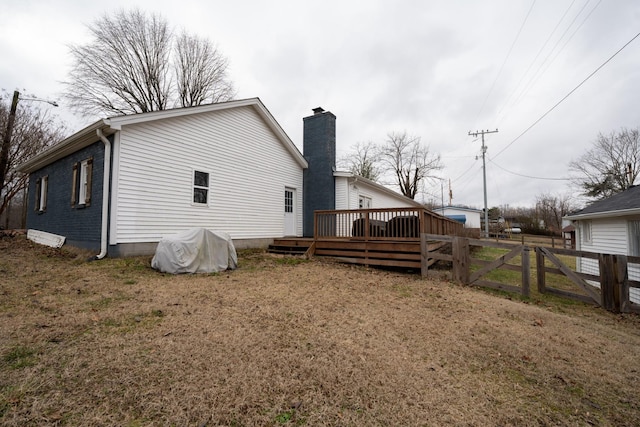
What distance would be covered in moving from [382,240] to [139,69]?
20267mm

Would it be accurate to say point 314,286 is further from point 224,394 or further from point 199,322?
point 224,394

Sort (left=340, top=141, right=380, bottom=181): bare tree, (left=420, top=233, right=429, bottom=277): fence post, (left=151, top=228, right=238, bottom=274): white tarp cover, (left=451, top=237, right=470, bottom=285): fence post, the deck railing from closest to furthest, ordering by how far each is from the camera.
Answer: (left=151, top=228, right=238, bottom=274): white tarp cover → (left=451, top=237, right=470, bottom=285): fence post → (left=420, top=233, right=429, bottom=277): fence post → the deck railing → (left=340, top=141, right=380, bottom=181): bare tree

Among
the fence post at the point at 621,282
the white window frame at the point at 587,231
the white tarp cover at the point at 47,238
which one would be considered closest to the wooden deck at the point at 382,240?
the fence post at the point at 621,282

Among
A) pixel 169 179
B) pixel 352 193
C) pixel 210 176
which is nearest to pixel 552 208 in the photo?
pixel 352 193

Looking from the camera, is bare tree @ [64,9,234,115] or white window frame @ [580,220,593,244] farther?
bare tree @ [64,9,234,115]

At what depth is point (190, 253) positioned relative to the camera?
6277mm

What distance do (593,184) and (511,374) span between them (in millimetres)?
37070

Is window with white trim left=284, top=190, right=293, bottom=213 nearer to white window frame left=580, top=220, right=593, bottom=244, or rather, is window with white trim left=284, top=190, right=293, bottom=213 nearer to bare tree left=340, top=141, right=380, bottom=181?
white window frame left=580, top=220, right=593, bottom=244

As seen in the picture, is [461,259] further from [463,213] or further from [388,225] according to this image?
[463,213]

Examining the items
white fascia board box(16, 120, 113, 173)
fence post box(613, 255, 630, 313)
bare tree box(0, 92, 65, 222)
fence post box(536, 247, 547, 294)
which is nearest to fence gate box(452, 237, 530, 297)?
fence post box(536, 247, 547, 294)

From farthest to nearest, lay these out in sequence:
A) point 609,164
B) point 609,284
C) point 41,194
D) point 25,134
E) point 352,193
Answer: point 609,164
point 25,134
point 352,193
point 41,194
point 609,284

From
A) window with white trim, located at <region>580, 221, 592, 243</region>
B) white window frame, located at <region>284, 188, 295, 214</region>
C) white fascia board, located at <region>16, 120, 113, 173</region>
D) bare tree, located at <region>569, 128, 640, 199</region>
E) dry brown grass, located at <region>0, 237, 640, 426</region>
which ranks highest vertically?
bare tree, located at <region>569, 128, 640, 199</region>

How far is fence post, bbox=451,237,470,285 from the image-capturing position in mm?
6537

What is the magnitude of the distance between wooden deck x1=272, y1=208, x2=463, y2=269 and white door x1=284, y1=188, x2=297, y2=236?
259 centimetres
